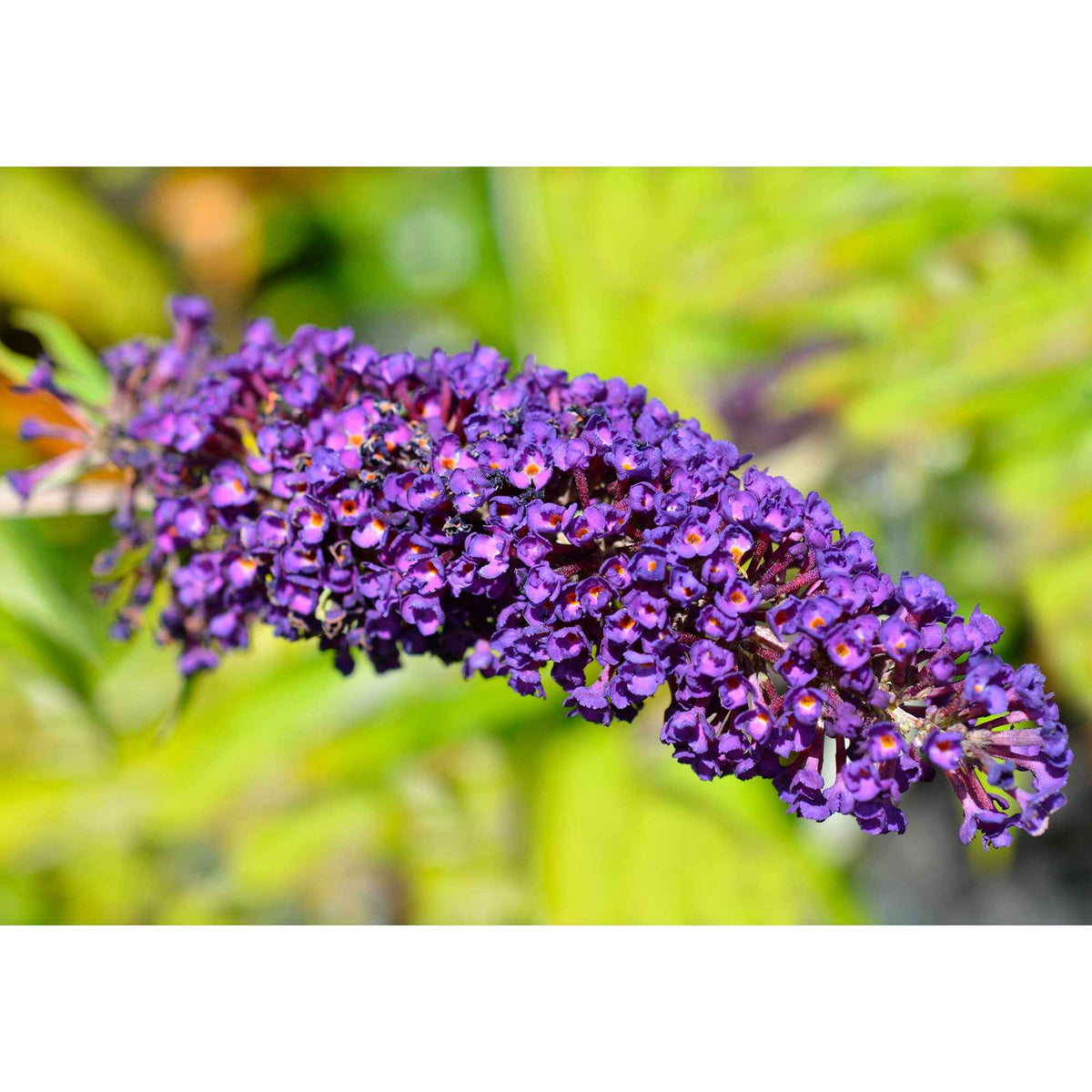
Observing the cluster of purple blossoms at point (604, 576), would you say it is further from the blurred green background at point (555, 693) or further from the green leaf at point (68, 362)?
the blurred green background at point (555, 693)

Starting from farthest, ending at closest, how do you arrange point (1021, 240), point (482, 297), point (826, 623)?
point (482, 297) < point (1021, 240) < point (826, 623)

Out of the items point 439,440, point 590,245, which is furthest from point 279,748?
point 590,245

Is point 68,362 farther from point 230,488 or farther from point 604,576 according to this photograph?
point 604,576

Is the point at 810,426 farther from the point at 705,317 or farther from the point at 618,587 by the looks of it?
the point at 618,587

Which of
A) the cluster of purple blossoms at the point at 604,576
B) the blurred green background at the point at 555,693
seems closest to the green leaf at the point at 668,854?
the blurred green background at the point at 555,693

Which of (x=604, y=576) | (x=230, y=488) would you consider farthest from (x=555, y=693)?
(x=604, y=576)
